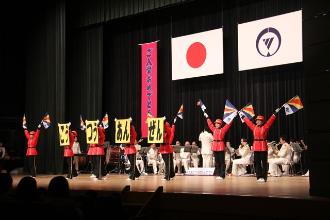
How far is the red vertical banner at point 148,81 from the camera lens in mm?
17641

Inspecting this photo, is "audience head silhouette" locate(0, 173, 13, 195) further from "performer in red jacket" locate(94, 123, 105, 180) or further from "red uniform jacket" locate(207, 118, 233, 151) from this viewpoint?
"performer in red jacket" locate(94, 123, 105, 180)

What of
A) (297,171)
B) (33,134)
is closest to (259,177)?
(297,171)

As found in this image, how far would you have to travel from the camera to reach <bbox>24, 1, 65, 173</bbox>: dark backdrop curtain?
17.9 meters

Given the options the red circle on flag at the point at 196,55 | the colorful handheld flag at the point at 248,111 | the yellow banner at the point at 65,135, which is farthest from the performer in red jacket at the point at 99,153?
the red circle on flag at the point at 196,55

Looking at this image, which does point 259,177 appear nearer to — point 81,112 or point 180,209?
point 180,209

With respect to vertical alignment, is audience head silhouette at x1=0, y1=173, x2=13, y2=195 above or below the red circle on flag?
below

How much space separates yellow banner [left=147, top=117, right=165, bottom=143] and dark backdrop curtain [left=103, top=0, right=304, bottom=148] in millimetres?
4616

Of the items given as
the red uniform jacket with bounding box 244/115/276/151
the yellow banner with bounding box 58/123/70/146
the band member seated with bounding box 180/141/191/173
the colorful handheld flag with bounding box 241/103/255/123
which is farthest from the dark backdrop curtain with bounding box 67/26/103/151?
the red uniform jacket with bounding box 244/115/276/151

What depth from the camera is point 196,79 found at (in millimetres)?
16875

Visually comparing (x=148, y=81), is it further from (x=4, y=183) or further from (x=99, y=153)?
(x=4, y=183)

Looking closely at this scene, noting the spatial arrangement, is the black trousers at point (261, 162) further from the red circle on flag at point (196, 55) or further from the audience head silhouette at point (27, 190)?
the audience head silhouette at point (27, 190)

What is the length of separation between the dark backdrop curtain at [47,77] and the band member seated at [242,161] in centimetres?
682

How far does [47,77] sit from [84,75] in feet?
4.62

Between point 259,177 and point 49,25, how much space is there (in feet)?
35.6
